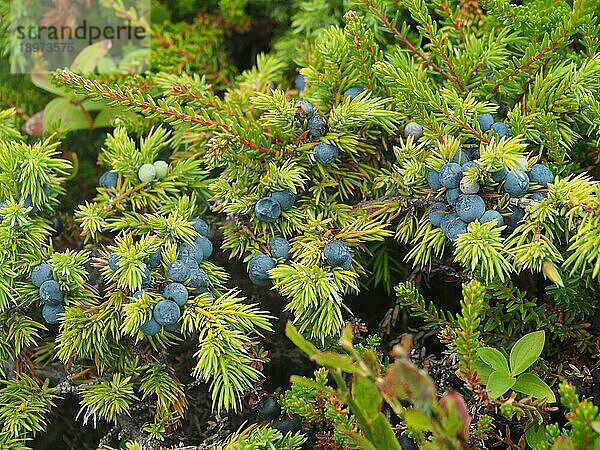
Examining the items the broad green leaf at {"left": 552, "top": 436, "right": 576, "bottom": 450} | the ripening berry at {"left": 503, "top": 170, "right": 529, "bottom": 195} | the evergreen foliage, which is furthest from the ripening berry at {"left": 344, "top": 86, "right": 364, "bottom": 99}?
the broad green leaf at {"left": 552, "top": 436, "right": 576, "bottom": 450}

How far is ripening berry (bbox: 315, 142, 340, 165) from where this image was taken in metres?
1.12

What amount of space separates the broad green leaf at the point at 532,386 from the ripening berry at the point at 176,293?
1.70 ft

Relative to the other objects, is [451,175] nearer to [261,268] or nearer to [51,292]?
[261,268]

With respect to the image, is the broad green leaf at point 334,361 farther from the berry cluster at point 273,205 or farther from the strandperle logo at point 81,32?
the strandperle logo at point 81,32

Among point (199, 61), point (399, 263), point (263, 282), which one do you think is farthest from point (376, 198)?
point (199, 61)

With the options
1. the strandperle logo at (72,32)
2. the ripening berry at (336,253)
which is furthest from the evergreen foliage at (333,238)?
the strandperle logo at (72,32)

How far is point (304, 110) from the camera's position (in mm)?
1133

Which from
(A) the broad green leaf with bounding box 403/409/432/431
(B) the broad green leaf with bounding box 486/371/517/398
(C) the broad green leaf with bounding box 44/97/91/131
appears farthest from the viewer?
(C) the broad green leaf with bounding box 44/97/91/131

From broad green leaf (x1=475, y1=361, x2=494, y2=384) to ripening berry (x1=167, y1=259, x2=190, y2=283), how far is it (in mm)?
469

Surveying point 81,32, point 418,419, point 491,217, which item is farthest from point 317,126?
point 81,32

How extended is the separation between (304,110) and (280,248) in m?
0.25

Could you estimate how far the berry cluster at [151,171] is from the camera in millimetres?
1191

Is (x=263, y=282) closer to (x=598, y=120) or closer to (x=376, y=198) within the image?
(x=376, y=198)

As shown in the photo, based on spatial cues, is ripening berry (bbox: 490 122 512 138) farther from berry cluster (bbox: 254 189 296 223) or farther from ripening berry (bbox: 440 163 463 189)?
berry cluster (bbox: 254 189 296 223)
